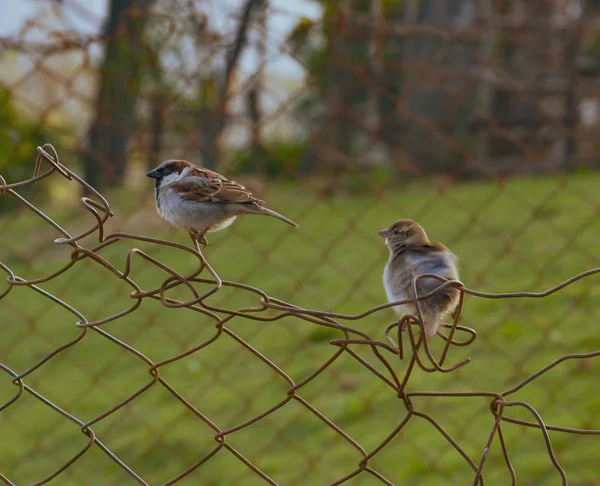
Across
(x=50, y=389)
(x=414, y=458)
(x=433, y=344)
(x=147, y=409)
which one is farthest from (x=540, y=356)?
(x=50, y=389)

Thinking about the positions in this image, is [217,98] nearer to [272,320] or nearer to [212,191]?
[212,191]

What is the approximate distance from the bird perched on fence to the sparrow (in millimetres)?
374

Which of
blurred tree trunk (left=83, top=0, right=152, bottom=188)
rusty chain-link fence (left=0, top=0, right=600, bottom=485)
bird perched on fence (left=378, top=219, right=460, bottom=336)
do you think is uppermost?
bird perched on fence (left=378, top=219, right=460, bottom=336)

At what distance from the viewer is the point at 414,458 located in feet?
11.9

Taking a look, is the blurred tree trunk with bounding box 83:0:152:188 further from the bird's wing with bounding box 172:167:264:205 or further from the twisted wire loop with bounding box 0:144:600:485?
the twisted wire loop with bounding box 0:144:600:485

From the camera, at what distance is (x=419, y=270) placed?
2195 millimetres

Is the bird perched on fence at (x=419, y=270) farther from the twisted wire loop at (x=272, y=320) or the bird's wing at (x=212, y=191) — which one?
the bird's wing at (x=212, y=191)

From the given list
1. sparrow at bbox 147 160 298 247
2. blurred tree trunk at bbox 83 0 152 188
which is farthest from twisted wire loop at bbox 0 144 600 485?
blurred tree trunk at bbox 83 0 152 188

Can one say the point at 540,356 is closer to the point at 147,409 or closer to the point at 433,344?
the point at 433,344

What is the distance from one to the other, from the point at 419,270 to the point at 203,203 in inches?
25.5

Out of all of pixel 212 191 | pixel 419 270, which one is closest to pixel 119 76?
pixel 212 191

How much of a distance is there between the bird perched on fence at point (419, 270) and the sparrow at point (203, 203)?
37 cm

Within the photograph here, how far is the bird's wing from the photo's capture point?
2447mm

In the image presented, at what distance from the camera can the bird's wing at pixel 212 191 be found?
245 cm
